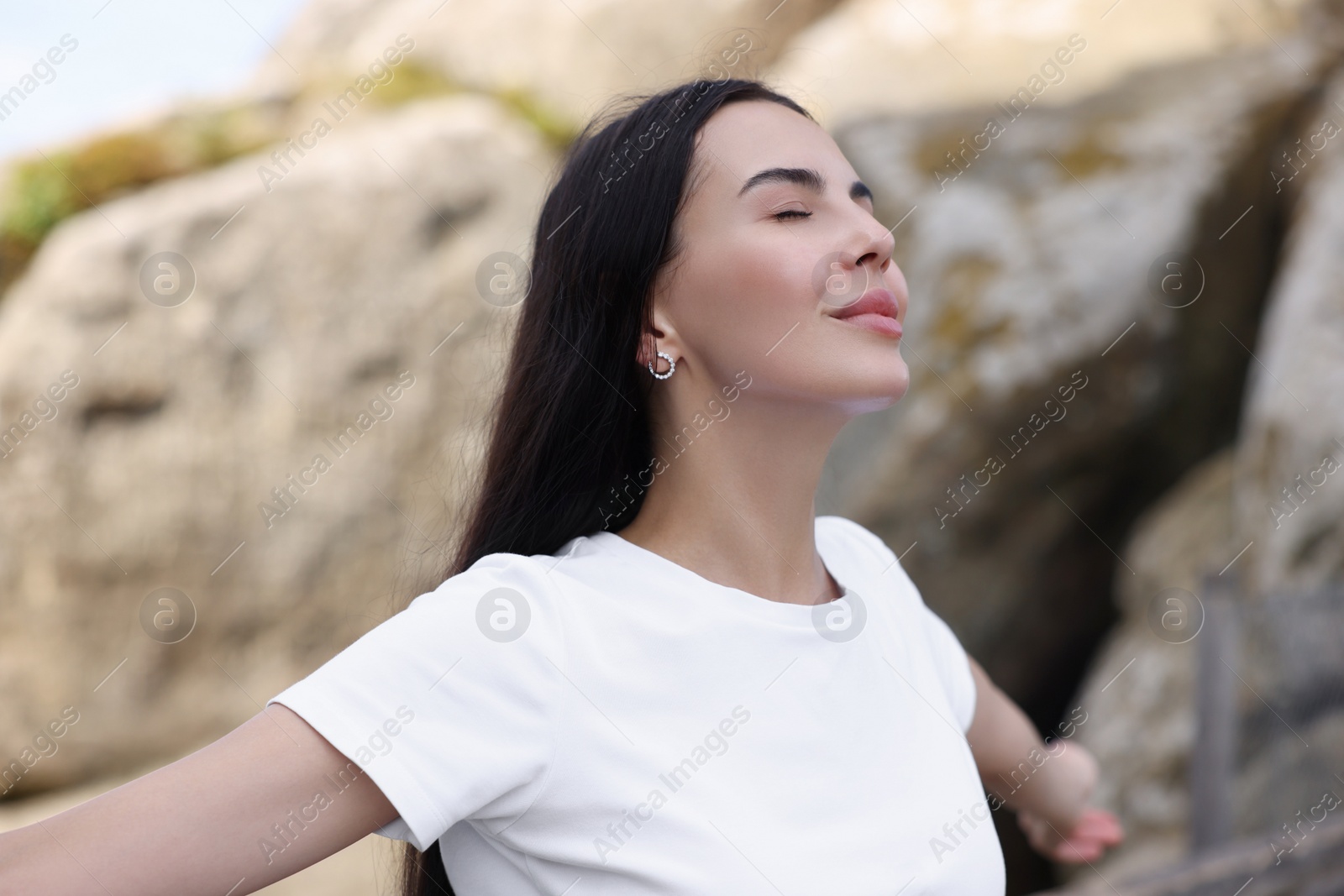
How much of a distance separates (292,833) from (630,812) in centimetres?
35

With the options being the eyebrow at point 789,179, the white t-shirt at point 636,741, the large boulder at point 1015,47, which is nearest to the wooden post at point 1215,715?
the white t-shirt at point 636,741

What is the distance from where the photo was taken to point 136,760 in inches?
278

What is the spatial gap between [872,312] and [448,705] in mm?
755

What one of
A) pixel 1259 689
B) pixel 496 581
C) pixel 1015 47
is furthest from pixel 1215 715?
pixel 1015 47

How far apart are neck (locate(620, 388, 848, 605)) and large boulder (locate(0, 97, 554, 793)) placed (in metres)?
5.53

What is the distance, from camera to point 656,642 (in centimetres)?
131

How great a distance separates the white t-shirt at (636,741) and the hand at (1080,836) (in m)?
0.60

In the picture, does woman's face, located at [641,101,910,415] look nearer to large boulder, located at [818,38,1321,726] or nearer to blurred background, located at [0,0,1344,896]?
blurred background, located at [0,0,1344,896]

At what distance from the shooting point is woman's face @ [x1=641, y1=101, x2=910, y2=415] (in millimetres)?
1440

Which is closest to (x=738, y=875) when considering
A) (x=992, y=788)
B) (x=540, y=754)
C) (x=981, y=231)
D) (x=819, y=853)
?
(x=819, y=853)

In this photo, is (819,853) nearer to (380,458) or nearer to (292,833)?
(292,833)

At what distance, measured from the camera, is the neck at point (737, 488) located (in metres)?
1.49

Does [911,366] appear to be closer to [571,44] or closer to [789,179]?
[789,179]

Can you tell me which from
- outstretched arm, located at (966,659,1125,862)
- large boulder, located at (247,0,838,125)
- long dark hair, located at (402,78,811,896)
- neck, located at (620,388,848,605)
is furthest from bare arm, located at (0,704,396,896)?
large boulder, located at (247,0,838,125)
